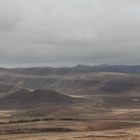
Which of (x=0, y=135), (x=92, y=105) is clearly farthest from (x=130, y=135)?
(x=92, y=105)

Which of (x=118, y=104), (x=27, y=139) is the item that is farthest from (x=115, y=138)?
(x=118, y=104)

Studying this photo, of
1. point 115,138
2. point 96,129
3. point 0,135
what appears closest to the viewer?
point 115,138

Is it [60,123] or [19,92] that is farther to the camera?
[19,92]

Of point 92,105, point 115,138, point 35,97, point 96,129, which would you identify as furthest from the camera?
point 35,97

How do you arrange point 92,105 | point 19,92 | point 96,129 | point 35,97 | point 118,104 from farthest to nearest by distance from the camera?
point 19,92 → point 35,97 → point 118,104 → point 92,105 → point 96,129

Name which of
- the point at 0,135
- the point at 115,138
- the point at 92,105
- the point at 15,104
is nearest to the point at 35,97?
the point at 15,104

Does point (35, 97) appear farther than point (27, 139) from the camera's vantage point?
Yes

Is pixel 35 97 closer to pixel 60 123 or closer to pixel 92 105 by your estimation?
pixel 92 105

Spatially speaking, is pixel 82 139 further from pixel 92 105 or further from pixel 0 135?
pixel 92 105

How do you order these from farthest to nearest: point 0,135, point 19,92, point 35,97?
point 19,92, point 35,97, point 0,135
